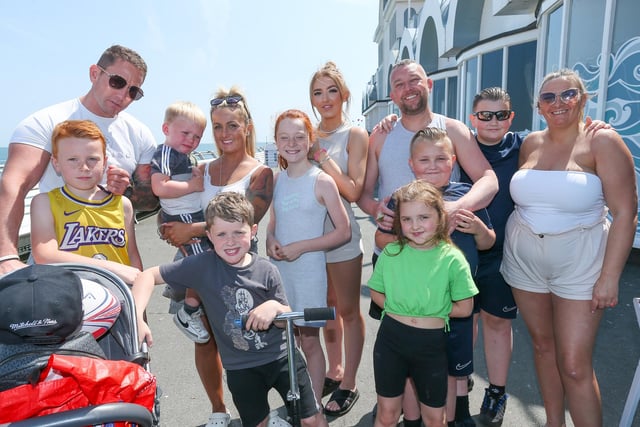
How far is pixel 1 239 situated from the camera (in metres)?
2.27

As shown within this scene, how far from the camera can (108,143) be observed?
2.74 m

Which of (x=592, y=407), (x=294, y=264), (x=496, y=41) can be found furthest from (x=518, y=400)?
(x=496, y=41)

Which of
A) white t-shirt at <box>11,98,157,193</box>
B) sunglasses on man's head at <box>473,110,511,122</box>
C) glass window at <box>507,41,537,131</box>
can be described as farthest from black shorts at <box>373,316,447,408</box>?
glass window at <box>507,41,537,131</box>

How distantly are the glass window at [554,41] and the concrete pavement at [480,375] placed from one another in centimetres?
538

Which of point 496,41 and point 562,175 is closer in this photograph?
point 562,175

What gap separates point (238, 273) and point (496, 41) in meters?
12.4

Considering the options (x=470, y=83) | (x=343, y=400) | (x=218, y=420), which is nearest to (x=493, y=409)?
(x=343, y=400)

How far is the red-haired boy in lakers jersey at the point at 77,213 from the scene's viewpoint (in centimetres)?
225

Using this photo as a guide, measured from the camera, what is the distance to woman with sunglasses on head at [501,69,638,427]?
2361 mm

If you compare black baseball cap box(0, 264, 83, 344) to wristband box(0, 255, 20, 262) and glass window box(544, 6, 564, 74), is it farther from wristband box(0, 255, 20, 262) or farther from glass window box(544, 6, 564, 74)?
glass window box(544, 6, 564, 74)

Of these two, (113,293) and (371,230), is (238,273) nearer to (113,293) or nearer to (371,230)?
(113,293)

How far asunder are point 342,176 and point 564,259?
1444mm

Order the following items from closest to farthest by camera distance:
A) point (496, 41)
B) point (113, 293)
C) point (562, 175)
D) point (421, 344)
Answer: point (113, 293)
point (421, 344)
point (562, 175)
point (496, 41)

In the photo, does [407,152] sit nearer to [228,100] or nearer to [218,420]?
[228,100]
